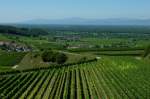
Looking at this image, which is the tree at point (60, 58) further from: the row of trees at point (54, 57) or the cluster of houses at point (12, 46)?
the cluster of houses at point (12, 46)

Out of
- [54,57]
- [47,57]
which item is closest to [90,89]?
[54,57]

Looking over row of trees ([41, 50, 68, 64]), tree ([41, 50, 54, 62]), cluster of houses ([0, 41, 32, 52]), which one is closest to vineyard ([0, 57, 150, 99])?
row of trees ([41, 50, 68, 64])

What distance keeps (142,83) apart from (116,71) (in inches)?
691

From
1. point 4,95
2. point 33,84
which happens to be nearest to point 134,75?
point 33,84

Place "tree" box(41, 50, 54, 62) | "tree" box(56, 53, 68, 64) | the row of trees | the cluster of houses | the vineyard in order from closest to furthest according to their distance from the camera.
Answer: the vineyard
"tree" box(56, 53, 68, 64)
the row of trees
"tree" box(41, 50, 54, 62)
the cluster of houses

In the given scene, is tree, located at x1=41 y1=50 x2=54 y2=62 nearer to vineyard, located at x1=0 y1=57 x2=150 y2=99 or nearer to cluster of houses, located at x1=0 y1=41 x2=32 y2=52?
vineyard, located at x1=0 y1=57 x2=150 y2=99

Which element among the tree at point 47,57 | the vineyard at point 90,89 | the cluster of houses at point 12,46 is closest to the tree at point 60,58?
the tree at point 47,57

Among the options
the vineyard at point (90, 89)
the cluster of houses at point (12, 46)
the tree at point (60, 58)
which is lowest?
the cluster of houses at point (12, 46)

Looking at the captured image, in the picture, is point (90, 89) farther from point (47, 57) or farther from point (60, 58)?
point (47, 57)

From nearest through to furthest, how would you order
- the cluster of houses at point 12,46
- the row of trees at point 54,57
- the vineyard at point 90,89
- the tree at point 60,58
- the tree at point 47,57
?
1. the vineyard at point 90,89
2. the tree at point 60,58
3. the row of trees at point 54,57
4. the tree at point 47,57
5. the cluster of houses at point 12,46

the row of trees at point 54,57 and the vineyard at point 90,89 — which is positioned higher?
the vineyard at point 90,89

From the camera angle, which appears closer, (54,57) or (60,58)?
(60,58)

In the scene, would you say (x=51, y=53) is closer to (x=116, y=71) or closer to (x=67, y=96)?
(x=116, y=71)

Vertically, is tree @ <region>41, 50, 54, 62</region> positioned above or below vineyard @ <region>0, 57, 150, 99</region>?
below
